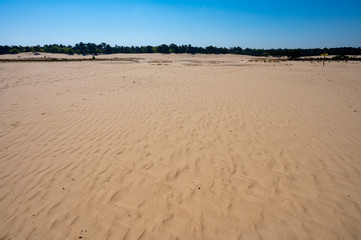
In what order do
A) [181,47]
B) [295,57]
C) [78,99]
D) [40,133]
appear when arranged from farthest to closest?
1. [181,47]
2. [295,57]
3. [78,99]
4. [40,133]

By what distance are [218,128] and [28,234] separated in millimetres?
5602

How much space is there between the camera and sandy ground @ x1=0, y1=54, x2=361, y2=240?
3125 mm

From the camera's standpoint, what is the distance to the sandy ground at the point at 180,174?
3125 millimetres

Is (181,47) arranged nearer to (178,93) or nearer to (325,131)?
(178,93)

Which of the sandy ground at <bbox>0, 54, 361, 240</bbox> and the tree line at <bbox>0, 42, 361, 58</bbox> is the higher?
the tree line at <bbox>0, 42, 361, 58</bbox>

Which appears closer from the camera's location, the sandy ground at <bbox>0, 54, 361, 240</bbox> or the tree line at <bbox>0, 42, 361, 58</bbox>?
the sandy ground at <bbox>0, 54, 361, 240</bbox>

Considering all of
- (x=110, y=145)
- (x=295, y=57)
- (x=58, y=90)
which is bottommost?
(x=110, y=145)

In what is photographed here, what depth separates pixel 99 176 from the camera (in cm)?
431

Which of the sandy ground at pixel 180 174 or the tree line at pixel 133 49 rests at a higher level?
the tree line at pixel 133 49

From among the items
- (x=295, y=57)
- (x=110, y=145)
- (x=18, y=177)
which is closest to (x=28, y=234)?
(x=18, y=177)

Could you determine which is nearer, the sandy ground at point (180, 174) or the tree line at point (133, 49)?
the sandy ground at point (180, 174)

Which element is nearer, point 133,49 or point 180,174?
point 180,174

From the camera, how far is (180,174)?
14.2 ft

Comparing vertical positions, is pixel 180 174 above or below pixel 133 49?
below
